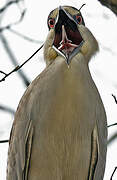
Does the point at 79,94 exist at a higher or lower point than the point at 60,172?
higher

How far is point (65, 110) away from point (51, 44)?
0.49 metres

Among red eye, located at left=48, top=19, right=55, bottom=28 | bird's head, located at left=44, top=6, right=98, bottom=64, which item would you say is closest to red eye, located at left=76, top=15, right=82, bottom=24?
bird's head, located at left=44, top=6, right=98, bottom=64

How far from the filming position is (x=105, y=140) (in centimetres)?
301

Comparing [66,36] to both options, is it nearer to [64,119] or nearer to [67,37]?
[67,37]

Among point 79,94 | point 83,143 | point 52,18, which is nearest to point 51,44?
point 52,18

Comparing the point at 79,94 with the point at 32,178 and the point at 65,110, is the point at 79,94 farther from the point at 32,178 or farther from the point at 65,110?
the point at 32,178

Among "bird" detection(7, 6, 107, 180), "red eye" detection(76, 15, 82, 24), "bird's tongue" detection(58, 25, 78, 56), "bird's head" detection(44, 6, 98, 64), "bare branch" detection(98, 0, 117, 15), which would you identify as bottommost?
"bird" detection(7, 6, 107, 180)

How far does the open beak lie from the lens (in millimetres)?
2748

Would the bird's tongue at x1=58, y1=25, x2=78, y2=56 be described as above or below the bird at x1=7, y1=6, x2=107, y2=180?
above

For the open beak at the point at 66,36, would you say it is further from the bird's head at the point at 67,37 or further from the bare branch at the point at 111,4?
the bare branch at the point at 111,4

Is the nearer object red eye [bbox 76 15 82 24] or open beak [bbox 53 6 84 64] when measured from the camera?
open beak [bbox 53 6 84 64]

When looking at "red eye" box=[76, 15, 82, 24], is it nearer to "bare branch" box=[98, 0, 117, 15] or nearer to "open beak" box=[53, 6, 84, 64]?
"open beak" box=[53, 6, 84, 64]

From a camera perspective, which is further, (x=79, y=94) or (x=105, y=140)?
(x=105, y=140)

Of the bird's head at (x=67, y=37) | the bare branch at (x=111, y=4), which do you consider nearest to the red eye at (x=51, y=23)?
the bird's head at (x=67, y=37)
